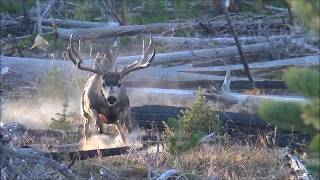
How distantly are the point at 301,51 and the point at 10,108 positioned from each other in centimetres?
554

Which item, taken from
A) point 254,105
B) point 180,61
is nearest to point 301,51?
point 180,61

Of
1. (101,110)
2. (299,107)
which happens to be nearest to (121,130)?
(101,110)

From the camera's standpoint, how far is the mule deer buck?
35.7 feet

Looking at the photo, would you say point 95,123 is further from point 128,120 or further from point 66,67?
point 66,67

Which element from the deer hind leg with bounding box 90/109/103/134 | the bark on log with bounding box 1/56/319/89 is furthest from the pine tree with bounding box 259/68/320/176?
the bark on log with bounding box 1/56/319/89

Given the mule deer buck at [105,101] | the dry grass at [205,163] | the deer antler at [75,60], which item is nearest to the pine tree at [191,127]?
the dry grass at [205,163]

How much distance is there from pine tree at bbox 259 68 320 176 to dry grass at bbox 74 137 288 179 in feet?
14.4

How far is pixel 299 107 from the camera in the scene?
317 cm

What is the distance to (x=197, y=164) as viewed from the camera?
324 inches

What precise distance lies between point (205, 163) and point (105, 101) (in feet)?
10.2

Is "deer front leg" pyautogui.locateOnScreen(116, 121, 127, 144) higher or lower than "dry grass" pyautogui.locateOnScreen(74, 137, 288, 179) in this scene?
lower

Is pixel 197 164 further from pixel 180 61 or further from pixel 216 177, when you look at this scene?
pixel 180 61

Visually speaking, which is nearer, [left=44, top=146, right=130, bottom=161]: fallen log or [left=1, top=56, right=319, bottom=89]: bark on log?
[left=44, top=146, right=130, bottom=161]: fallen log

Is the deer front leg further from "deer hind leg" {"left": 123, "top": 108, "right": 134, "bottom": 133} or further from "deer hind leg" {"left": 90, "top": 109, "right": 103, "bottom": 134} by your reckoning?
"deer hind leg" {"left": 90, "top": 109, "right": 103, "bottom": 134}
